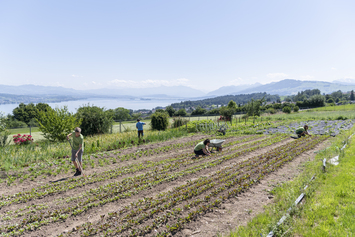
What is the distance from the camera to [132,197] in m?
5.73

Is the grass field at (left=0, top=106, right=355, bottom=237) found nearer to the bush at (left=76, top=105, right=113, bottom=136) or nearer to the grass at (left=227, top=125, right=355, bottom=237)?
the grass at (left=227, top=125, right=355, bottom=237)

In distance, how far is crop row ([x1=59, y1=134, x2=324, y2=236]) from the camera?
427cm

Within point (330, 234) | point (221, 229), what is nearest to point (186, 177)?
point (221, 229)

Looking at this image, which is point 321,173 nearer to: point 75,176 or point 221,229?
point 221,229

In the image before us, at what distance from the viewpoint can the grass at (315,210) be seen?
3840 millimetres

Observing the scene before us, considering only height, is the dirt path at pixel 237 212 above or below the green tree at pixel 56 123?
below

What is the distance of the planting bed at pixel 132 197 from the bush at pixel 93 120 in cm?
1070

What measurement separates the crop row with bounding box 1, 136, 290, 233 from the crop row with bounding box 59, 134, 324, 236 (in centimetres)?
77

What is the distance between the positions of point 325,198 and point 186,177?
162 inches

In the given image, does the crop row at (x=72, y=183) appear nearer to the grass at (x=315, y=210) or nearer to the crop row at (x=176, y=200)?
the crop row at (x=176, y=200)

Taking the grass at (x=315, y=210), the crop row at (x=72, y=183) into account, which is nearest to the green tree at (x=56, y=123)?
the crop row at (x=72, y=183)

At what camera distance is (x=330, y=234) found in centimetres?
372

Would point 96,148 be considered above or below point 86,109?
below

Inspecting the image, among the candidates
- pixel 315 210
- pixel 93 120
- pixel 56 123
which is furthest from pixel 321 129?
pixel 56 123
